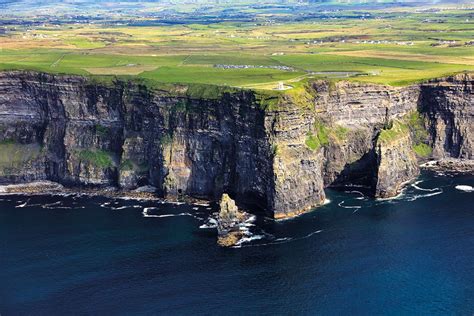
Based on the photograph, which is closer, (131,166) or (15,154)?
(131,166)

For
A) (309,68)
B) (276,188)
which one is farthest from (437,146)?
(276,188)

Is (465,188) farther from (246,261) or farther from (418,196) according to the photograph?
(246,261)

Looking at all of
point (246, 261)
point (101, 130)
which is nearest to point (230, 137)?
point (246, 261)

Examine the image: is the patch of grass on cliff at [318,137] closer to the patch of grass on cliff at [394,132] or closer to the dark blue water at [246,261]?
the patch of grass on cliff at [394,132]

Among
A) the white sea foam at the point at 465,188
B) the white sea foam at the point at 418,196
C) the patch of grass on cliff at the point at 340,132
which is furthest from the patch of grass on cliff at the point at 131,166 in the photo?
the white sea foam at the point at 465,188

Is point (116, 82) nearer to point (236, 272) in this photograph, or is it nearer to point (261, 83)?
point (261, 83)
